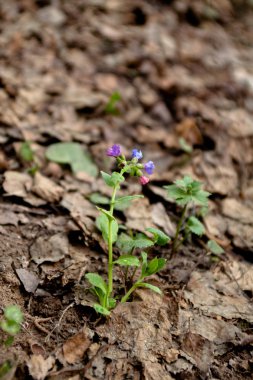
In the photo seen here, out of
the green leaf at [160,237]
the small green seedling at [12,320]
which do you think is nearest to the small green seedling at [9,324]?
the small green seedling at [12,320]

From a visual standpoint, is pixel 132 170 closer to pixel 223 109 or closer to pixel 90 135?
pixel 90 135

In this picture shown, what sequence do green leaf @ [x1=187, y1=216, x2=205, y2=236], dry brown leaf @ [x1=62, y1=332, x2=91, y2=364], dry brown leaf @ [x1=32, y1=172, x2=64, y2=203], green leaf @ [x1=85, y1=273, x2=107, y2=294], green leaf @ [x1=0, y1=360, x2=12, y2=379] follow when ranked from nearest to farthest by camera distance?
green leaf @ [x1=0, y1=360, x2=12, y2=379], dry brown leaf @ [x1=62, y1=332, x2=91, y2=364], green leaf @ [x1=85, y1=273, x2=107, y2=294], green leaf @ [x1=187, y1=216, x2=205, y2=236], dry brown leaf @ [x1=32, y1=172, x2=64, y2=203]

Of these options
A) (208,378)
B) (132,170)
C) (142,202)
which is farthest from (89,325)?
(142,202)

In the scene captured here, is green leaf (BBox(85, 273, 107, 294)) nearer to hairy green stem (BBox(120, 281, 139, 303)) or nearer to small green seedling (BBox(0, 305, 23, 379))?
hairy green stem (BBox(120, 281, 139, 303))

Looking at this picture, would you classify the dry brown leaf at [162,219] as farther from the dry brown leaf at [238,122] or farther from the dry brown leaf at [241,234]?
the dry brown leaf at [238,122]

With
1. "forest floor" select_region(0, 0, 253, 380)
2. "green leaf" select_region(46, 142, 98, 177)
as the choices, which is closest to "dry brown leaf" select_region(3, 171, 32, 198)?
"forest floor" select_region(0, 0, 253, 380)
